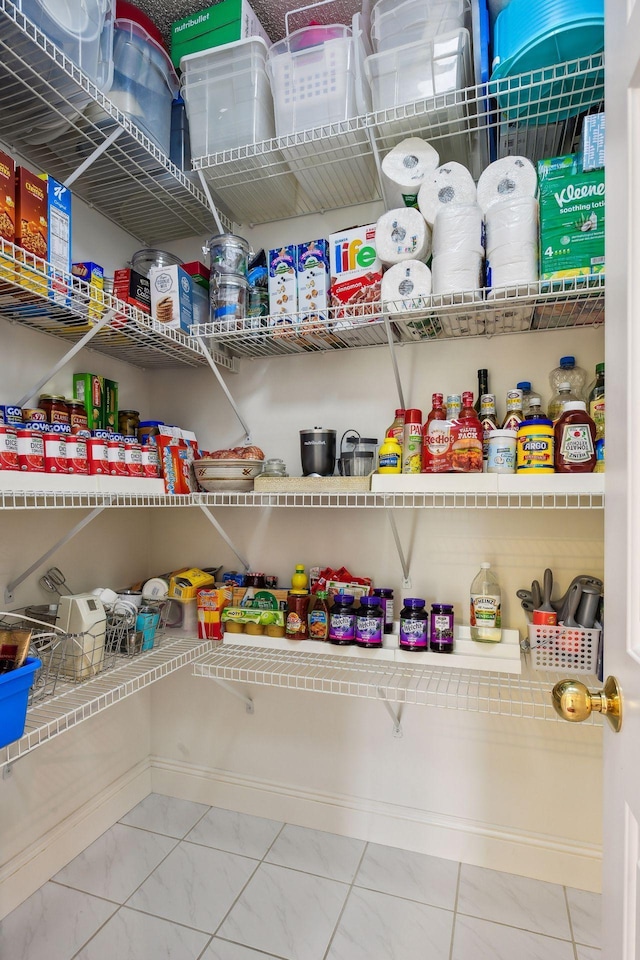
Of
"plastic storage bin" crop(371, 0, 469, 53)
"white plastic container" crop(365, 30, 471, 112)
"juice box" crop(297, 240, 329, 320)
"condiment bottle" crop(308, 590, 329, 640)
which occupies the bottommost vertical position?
"condiment bottle" crop(308, 590, 329, 640)

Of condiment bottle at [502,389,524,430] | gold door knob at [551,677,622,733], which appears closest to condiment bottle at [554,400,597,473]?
condiment bottle at [502,389,524,430]

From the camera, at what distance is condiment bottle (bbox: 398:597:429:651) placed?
1470mm

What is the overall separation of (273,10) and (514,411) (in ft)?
4.66

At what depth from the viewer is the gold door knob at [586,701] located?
0.57m

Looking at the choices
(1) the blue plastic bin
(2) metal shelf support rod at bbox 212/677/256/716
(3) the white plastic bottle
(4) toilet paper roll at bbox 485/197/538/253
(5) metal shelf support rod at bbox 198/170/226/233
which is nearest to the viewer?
(1) the blue plastic bin

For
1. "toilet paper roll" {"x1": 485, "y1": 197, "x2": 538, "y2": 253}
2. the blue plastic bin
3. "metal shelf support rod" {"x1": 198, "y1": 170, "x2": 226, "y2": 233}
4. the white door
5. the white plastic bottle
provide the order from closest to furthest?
the white door → the blue plastic bin → "toilet paper roll" {"x1": 485, "y1": 197, "x2": 538, "y2": 253} → the white plastic bottle → "metal shelf support rod" {"x1": 198, "y1": 170, "x2": 226, "y2": 233}

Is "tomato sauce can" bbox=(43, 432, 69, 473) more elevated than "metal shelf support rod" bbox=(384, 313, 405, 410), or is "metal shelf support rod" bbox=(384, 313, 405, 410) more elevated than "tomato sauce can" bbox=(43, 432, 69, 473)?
"metal shelf support rod" bbox=(384, 313, 405, 410)

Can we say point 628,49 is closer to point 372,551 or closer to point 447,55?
point 447,55

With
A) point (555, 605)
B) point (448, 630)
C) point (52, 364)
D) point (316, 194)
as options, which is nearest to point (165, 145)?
point (316, 194)

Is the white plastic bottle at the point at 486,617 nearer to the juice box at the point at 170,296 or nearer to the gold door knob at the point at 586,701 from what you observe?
the gold door knob at the point at 586,701

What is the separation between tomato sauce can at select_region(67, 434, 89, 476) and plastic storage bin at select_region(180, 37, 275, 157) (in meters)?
0.93

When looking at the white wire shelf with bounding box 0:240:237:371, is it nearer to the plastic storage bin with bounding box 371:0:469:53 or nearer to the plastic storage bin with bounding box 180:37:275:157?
the plastic storage bin with bounding box 180:37:275:157

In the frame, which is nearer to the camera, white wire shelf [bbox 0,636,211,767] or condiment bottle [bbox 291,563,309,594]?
white wire shelf [bbox 0,636,211,767]

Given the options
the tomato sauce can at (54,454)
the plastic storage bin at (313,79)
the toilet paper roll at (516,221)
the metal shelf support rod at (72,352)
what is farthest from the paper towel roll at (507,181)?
the tomato sauce can at (54,454)
